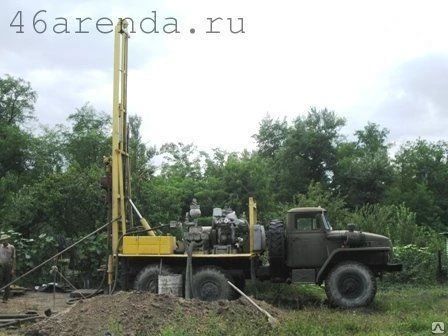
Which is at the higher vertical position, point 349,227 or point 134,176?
point 134,176

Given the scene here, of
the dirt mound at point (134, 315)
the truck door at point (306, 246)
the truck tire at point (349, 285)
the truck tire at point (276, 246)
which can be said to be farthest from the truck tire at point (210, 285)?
the dirt mound at point (134, 315)

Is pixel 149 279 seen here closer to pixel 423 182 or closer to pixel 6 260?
pixel 6 260

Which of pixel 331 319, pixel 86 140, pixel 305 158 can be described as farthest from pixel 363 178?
pixel 331 319

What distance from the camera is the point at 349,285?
1527cm

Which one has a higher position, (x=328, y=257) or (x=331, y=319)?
(x=328, y=257)

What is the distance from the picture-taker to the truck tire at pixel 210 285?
15.3 m

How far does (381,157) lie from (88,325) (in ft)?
149

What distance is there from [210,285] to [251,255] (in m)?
1.14

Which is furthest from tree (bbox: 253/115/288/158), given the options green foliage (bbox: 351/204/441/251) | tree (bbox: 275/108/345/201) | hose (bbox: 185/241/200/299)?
hose (bbox: 185/241/200/299)

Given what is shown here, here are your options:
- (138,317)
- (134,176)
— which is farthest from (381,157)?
(138,317)

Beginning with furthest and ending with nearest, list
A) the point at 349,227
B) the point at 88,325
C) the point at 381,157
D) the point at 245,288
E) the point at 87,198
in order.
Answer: the point at 381,157, the point at 87,198, the point at 245,288, the point at 349,227, the point at 88,325

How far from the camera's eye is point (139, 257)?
15812 millimetres

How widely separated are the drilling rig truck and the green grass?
71 cm

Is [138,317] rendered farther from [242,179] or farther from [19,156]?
[19,156]
